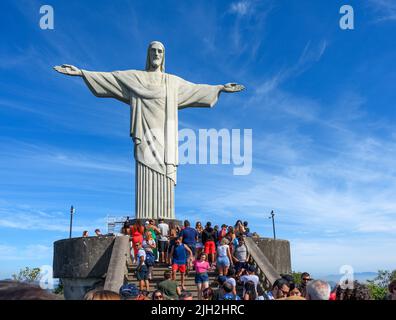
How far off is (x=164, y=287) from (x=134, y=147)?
928 centimetres

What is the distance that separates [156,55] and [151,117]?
2.43 m

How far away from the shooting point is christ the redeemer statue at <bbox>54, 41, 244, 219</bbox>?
16.9 metres

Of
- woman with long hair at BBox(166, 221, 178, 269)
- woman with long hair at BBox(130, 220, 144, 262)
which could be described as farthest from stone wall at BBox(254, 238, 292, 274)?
woman with long hair at BBox(130, 220, 144, 262)

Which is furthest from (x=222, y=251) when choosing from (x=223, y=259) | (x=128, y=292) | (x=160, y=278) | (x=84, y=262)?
(x=128, y=292)

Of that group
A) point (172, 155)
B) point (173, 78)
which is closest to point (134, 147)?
point (172, 155)

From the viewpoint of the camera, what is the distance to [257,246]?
1327 cm

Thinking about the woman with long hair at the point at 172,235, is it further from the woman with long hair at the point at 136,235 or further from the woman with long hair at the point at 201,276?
the woman with long hair at the point at 201,276

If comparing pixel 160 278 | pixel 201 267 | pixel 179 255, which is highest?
pixel 179 255

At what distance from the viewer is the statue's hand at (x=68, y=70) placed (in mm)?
16703

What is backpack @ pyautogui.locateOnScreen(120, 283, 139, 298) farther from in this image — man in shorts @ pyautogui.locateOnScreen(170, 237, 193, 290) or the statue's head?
the statue's head

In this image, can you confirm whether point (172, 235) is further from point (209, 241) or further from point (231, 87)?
point (231, 87)

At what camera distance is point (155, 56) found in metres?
17.8

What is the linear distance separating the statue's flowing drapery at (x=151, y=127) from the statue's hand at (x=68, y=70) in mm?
300
